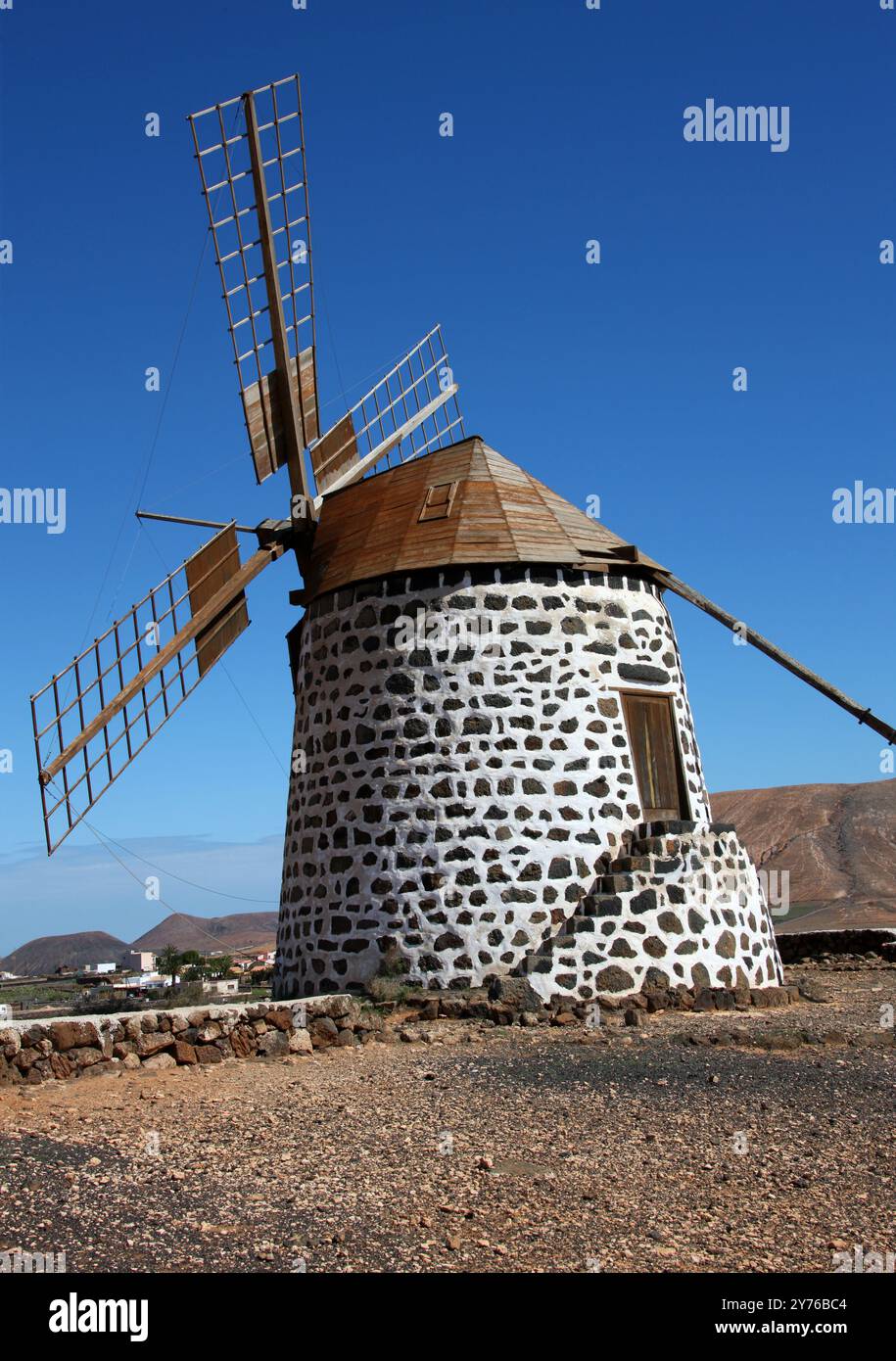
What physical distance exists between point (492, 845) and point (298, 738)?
11.6ft

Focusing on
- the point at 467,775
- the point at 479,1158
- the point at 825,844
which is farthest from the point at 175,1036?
the point at 825,844

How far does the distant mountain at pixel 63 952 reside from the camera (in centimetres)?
6888

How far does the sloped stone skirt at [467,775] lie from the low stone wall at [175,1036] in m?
1.74

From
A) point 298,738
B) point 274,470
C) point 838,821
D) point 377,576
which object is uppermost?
point 274,470

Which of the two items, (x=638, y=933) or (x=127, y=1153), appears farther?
(x=638, y=933)

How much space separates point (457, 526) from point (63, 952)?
6708 cm

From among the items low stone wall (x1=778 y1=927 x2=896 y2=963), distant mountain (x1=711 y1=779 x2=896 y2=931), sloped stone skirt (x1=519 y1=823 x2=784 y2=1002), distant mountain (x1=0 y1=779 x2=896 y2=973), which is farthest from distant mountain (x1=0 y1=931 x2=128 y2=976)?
sloped stone skirt (x1=519 y1=823 x2=784 y2=1002)

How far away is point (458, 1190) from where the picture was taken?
5.69 meters

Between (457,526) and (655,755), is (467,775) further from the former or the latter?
(457,526)

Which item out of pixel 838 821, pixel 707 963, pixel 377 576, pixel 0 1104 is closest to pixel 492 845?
pixel 707 963

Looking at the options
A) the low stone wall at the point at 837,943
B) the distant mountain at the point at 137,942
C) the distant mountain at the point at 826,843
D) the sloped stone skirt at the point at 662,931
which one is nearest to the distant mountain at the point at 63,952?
the distant mountain at the point at 137,942

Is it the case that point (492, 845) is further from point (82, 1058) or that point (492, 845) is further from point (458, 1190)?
point (458, 1190)

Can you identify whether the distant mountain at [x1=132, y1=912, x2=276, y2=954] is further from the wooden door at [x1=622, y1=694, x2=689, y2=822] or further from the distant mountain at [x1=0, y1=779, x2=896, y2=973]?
the wooden door at [x1=622, y1=694, x2=689, y2=822]

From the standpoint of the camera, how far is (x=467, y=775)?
42.0 ft
